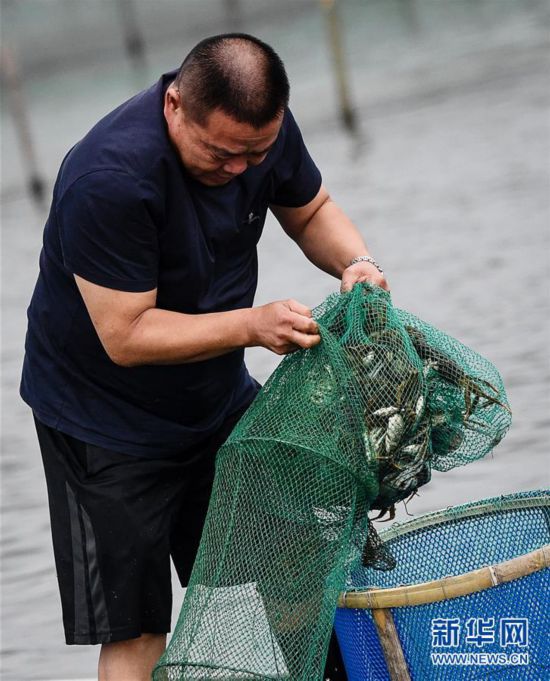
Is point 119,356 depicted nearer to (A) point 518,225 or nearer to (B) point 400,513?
(B) point 400,513

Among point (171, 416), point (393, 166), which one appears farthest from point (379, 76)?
point (171, 416)

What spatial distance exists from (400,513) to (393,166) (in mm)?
10570

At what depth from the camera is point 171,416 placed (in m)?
3.78

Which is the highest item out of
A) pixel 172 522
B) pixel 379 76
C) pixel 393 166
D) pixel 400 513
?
pixel 172 522

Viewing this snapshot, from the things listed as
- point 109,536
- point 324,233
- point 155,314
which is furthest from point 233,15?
point 155,314

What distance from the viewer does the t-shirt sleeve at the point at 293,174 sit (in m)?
3.78

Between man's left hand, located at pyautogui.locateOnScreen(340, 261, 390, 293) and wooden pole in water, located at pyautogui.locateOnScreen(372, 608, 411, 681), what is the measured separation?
0.89 meters

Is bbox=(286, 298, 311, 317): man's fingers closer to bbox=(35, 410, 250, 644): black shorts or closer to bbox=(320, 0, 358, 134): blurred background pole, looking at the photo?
bbox=(35, 410, 250, 644): black shorts

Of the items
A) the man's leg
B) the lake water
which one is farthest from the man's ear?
the lake water

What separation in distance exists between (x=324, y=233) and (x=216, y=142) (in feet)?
2.60

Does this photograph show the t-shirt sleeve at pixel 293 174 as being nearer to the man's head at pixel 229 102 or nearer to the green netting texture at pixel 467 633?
the man's head at pixel 229 102

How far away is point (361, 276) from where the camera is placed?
374cm

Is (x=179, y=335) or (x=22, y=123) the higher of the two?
(x=179, y=335)

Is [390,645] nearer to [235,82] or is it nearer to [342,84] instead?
[235,82]
